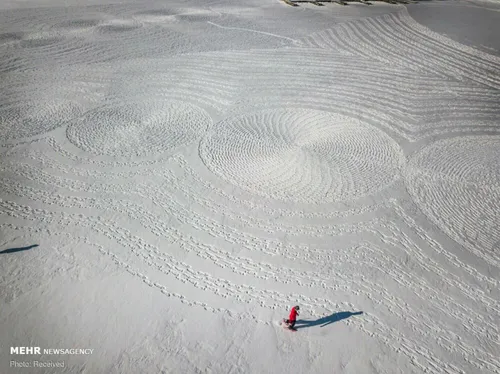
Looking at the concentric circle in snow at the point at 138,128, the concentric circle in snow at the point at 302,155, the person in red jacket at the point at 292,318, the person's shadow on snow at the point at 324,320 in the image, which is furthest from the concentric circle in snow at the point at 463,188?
the concentric circle in snow at the point at 138,128

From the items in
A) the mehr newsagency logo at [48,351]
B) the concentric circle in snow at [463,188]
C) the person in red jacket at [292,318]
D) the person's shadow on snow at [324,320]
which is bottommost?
the mehr newsagency logo at [48,351]

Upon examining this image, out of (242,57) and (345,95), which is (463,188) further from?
(242,57)

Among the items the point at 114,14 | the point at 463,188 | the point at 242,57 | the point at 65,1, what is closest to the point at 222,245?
the point at 463,188

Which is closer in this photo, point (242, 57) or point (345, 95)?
point (345, 95)

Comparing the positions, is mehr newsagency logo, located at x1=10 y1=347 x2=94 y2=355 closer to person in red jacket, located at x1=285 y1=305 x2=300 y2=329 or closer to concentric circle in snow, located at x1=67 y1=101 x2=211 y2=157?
person in red jacket, located at x1=285 y1=305 x2=300 y2=329

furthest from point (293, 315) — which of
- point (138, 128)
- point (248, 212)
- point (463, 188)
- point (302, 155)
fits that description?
point (138, 128)

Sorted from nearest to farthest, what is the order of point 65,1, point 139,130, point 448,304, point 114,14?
point 448,304 → point 139,130 → point 114,14 → point 65,1

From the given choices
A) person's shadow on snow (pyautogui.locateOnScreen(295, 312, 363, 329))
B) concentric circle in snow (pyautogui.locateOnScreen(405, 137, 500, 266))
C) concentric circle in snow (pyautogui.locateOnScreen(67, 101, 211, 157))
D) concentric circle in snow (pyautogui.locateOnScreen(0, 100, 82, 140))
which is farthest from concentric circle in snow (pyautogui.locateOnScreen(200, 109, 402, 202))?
concentric circle in snow (pyautogui.locateOnScreen(0, 100, 82, 140))

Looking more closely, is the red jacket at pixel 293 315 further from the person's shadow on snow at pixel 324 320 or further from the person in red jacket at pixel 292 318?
the person's shadow on snow at pixel 324 320

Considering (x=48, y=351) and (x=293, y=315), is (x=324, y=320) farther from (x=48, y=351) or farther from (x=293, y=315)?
(x=48, y=351)
